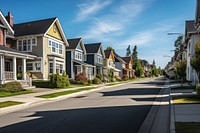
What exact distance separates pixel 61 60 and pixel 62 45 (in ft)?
10.3

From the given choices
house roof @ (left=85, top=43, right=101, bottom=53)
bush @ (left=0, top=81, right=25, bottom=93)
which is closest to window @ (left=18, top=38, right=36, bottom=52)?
bush @ (left=0, top=81, right=25, bottom=93)

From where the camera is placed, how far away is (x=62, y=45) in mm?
36312

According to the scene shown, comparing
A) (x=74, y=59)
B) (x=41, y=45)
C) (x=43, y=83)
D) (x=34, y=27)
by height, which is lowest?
(x=43, y=83)

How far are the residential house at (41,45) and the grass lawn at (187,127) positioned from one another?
25191 mm

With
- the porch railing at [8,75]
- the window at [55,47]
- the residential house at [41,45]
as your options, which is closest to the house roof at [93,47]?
the window at [55,47]

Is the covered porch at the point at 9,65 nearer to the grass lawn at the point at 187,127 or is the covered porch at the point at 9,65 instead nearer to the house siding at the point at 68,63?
the house siding at the point at 68,63

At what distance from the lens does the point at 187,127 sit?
684 centimetres

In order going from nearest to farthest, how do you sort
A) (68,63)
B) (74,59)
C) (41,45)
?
(41,45) → (68,63) → (74,59)

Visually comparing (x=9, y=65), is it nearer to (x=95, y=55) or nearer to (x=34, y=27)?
(x=34, y=27)

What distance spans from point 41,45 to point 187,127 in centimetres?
2657

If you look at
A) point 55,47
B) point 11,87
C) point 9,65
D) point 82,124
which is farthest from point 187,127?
point 55,47

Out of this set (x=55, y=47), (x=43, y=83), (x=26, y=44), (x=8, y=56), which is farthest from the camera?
(x=55, y=47)

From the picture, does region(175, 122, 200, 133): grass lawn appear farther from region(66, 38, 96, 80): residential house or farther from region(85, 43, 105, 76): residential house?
region(85, 43, 105, 76): residential house

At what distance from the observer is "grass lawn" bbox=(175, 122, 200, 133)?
6.39m
